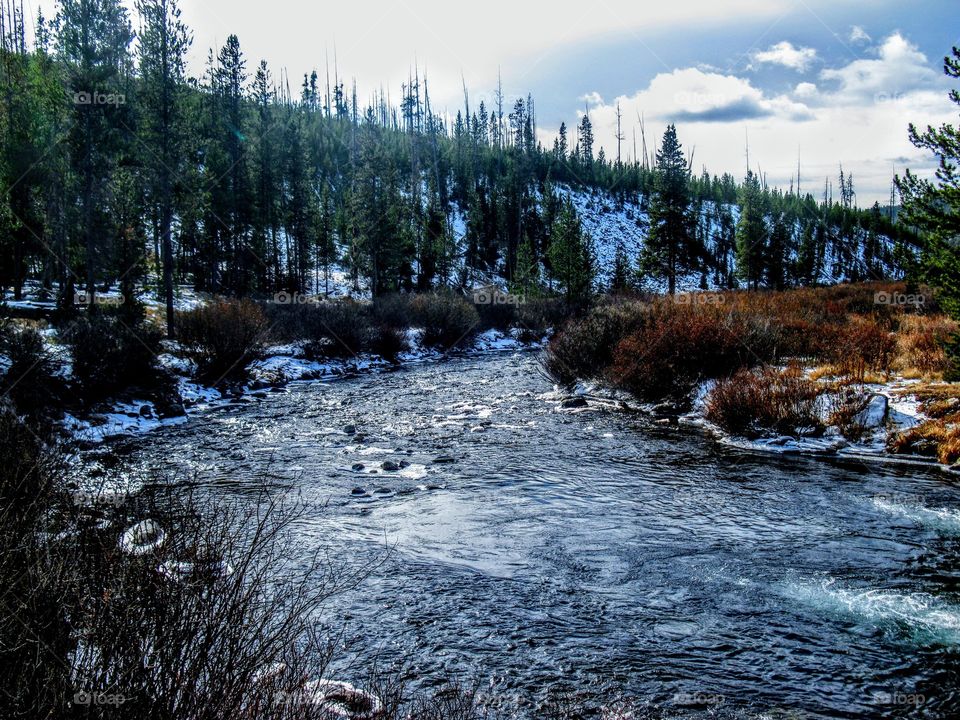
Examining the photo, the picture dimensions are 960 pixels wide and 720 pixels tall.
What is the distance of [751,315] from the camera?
19828mm

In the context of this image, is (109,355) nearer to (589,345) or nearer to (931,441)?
(589,345)

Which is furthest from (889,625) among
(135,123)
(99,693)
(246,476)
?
(135,123)

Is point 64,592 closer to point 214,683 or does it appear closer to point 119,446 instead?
point 214,683

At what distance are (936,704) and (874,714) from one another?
54 centimetres

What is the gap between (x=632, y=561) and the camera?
23.8 feet

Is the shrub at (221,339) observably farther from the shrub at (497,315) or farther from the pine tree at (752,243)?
the pine tree at (752,243)

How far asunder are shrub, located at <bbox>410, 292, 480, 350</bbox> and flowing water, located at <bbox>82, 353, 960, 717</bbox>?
16.8 m

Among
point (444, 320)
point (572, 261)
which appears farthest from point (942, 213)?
point (572, 261)
